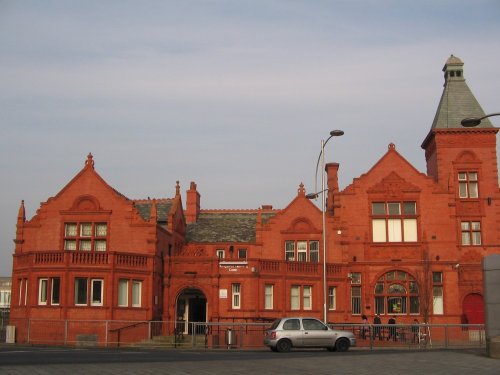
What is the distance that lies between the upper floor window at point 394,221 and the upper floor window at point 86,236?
19.2 metres

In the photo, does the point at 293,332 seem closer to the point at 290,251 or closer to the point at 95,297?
the point at 95,297

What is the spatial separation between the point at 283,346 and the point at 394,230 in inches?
845

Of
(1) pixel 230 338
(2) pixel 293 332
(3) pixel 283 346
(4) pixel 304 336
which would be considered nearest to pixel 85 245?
(1) pixel 230 338

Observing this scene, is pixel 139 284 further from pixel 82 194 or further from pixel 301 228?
pixel 301 228

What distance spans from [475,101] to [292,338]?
30.1 m

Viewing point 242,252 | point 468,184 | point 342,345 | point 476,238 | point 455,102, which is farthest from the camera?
point 455,102

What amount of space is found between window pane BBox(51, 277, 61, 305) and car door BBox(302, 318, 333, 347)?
17.4m

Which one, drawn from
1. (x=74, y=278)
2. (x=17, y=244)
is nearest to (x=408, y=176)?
(x=74, y=278)

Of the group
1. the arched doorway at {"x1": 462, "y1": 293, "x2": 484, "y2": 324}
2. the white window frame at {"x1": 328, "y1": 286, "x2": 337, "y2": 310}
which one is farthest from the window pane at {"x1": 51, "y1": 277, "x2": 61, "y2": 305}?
the arched doorway at {"x1": 462, "y1": 293, "x2": 484, "y2": 324}

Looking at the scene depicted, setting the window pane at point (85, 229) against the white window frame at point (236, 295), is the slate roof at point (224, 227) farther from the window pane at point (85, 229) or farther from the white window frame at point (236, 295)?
the window pane at point (85, 229)

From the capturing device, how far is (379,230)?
50.8m

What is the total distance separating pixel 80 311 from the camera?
42125 mm

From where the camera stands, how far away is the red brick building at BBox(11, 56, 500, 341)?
1705 inches

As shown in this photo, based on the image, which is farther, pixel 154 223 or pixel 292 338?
pixel 154 223
